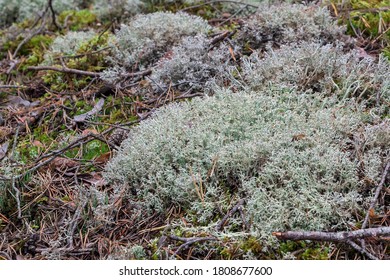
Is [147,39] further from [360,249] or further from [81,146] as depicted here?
[360,249]

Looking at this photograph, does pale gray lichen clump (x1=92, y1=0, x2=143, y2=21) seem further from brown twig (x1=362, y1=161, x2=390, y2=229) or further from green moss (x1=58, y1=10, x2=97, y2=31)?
→ brown twig (x1=362, y1=161, x2=390, y2=229)

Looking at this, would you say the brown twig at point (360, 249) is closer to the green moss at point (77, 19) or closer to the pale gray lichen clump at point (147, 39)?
the pale gray lichen clump at point (147, 39)

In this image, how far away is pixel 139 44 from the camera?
15.5 ft

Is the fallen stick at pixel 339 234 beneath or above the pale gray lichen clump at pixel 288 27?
beneath

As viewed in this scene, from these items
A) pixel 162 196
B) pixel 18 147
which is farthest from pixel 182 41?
pixel 162 196

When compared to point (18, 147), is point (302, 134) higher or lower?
higher

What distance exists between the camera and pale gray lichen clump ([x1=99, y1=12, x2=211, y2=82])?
464cm

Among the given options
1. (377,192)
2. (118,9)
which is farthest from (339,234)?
(118,9)

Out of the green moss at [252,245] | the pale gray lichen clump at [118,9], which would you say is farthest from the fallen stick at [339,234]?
the pale gray lichen clump at [118,9]

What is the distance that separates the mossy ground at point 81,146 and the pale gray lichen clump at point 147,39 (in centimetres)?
17

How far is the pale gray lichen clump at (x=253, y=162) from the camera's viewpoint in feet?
8.75

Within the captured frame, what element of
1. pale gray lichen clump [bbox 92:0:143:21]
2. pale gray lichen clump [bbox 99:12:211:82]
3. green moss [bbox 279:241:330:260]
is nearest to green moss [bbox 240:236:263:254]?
green moss [bbox 279:241:330:260]
